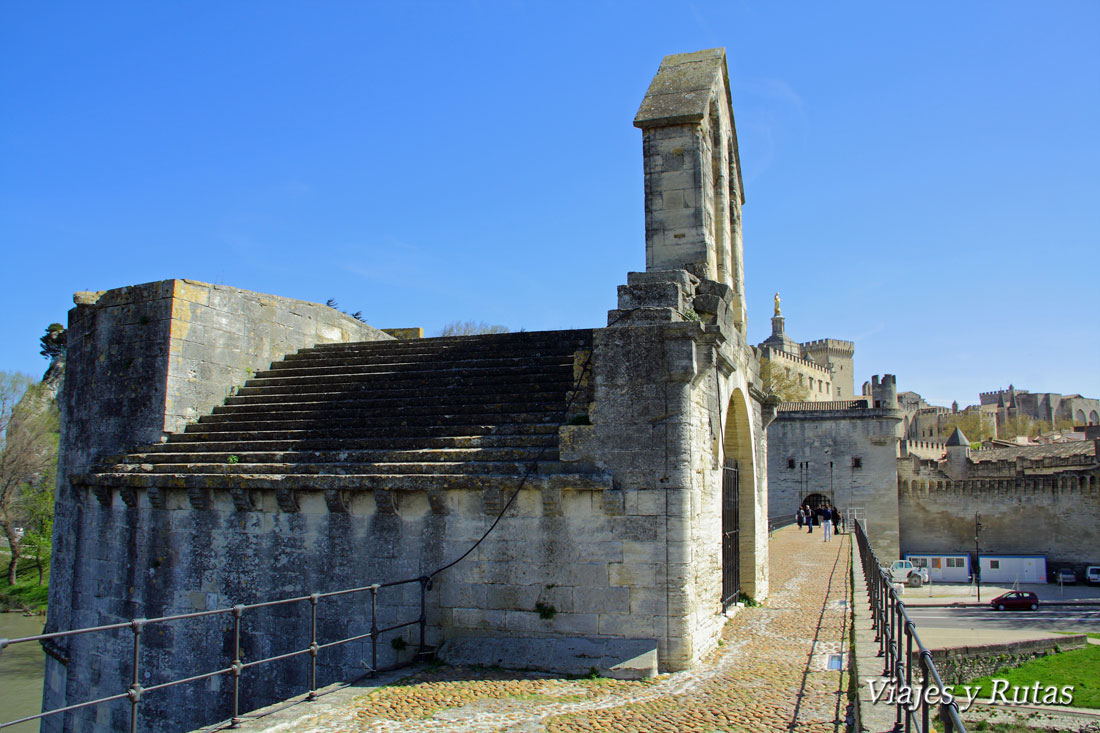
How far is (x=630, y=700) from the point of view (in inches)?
239

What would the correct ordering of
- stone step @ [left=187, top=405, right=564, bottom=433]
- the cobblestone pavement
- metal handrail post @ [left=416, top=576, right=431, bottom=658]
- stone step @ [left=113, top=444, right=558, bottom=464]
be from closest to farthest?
1. the cobblestone pavement
2. metal handrail post @ [left=416, top=576, right=431, bottom=658]
3. stone step @ [left=113, top=444, right=558, bottom=464]
4. stone step @ [left=187, top=405, right=564, bottom=433]

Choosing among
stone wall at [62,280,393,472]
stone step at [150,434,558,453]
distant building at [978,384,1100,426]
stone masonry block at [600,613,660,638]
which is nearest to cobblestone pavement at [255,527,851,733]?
stone masonry block at [600,613,660,638]

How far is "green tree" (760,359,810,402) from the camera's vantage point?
51.0 meters

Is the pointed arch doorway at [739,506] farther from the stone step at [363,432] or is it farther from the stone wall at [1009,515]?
the stone wall at [1009,515]

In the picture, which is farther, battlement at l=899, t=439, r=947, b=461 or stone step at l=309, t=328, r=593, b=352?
battlement at l=899, t=439, r=947, b=461

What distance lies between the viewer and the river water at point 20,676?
18.2 metres

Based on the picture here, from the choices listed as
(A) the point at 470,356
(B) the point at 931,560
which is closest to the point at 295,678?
(A) the point at 470,356

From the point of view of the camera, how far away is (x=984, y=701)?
13.9 meters

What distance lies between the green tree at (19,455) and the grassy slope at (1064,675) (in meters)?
34.4

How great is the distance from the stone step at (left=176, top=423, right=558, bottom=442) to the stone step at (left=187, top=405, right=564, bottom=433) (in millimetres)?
52

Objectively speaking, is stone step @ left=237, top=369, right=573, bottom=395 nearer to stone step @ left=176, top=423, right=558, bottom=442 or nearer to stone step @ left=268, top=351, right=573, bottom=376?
stone step @ left=268, top=351, right=573, bottom=376

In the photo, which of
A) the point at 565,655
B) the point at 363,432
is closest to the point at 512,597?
the point at 565,655

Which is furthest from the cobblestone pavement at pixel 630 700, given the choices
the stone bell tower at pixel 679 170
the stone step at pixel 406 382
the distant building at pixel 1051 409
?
the distant building at pixel 1051 409

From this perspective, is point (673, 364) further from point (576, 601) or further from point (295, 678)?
point (295, 678)
